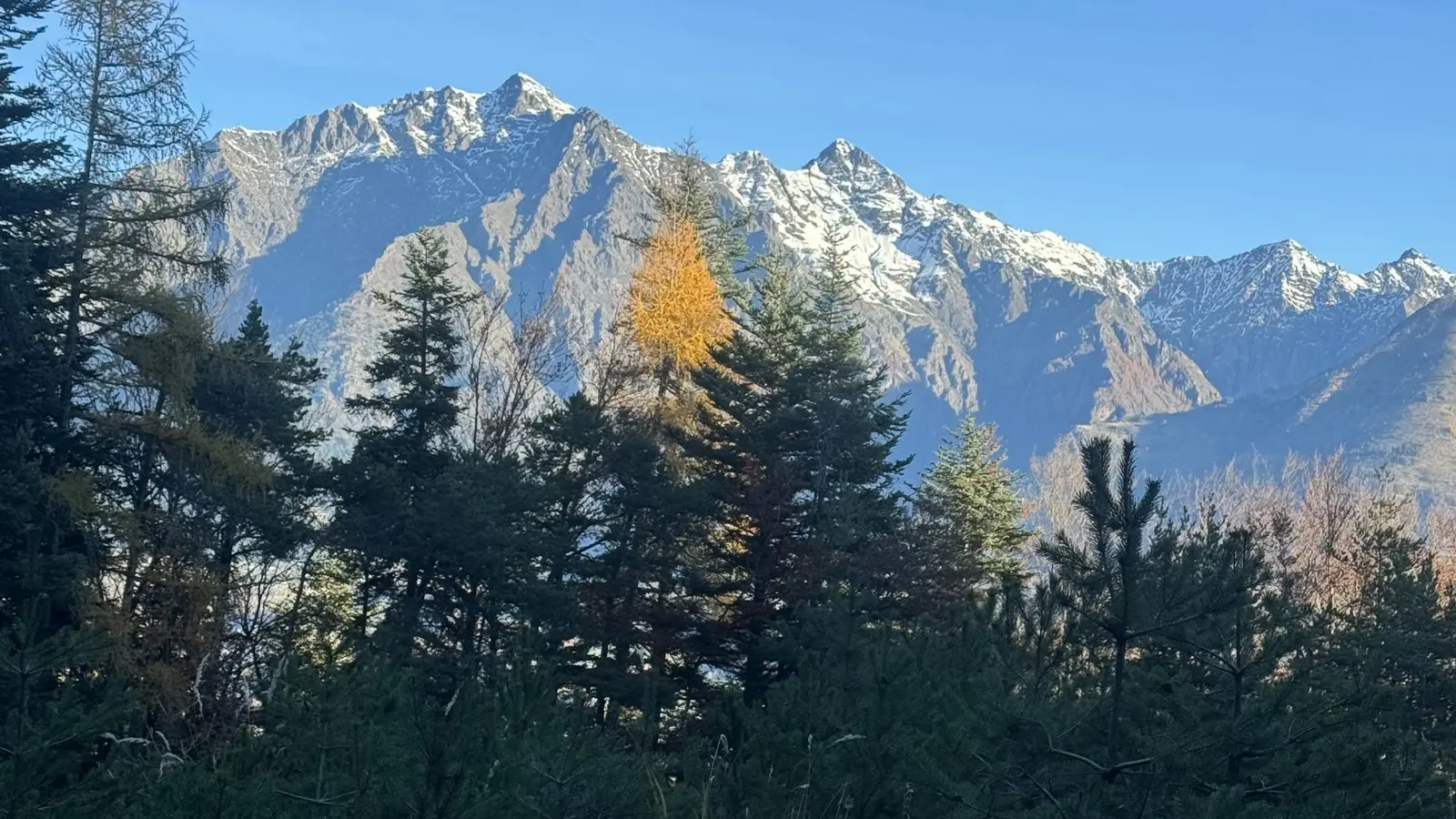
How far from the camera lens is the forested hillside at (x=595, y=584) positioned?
599 cm

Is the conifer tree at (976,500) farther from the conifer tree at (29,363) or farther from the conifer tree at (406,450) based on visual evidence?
the conifer tree at (29,363)

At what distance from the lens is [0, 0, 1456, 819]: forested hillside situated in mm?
5988

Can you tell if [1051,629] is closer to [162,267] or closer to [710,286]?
[162,267]

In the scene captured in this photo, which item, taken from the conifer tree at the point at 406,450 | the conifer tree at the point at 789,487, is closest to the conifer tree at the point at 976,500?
the conifer tree at the point at 789,487

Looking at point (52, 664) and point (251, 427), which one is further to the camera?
point (251, 427)

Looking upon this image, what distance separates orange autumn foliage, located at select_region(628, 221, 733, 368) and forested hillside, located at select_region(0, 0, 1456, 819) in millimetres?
95

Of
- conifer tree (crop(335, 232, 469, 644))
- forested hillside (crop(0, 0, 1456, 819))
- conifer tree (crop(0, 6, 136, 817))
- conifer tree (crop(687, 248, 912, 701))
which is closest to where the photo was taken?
forested hillside (crop(0, 0, 1456, 819))

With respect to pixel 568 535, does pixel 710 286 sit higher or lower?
higher

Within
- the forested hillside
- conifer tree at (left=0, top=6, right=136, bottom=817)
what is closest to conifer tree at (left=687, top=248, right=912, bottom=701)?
the forested hillside

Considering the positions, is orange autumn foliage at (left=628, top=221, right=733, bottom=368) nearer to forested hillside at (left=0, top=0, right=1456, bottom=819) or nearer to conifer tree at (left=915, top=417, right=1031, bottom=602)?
forested hillside at (left=0, top=0, right=1456, bottom=819)

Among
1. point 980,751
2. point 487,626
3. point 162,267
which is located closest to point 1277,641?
point 980,751

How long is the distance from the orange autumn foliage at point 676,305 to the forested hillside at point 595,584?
95 mm

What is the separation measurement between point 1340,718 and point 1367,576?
20141mm

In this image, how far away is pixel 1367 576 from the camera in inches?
967
